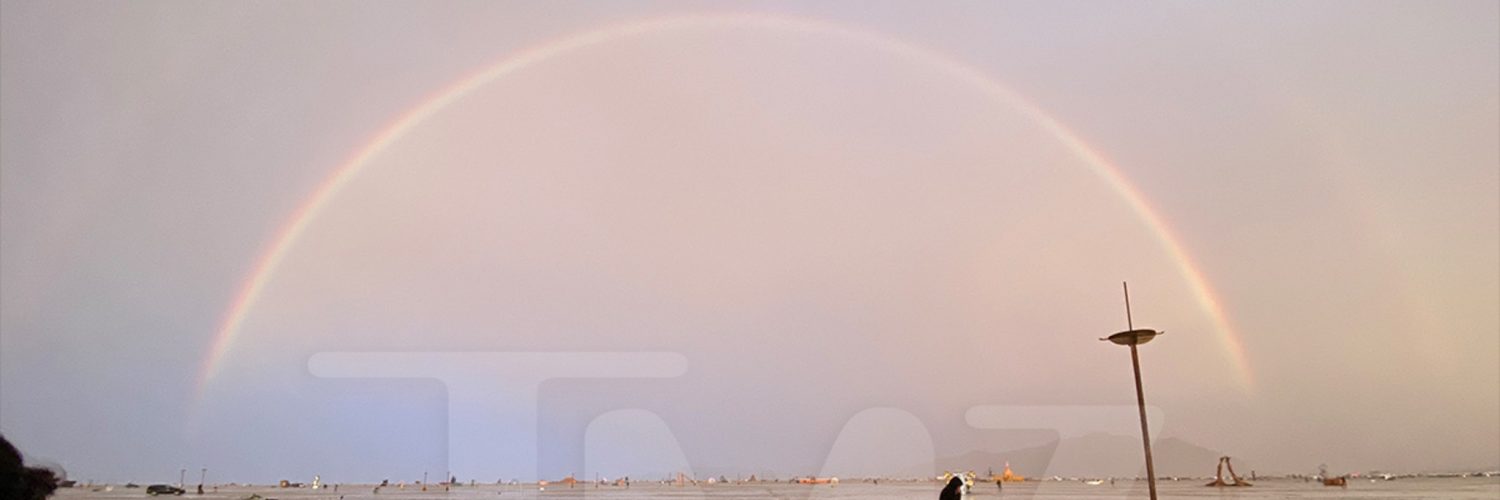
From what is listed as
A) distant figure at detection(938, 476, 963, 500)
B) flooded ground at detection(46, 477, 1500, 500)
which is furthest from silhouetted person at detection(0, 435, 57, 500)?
flooded ground at detection(46, 477, 1500, 500)

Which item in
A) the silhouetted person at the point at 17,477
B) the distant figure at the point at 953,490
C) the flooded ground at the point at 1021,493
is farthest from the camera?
the flooded ground at the point at 1021,493

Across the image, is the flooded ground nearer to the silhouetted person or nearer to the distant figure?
the distant figure

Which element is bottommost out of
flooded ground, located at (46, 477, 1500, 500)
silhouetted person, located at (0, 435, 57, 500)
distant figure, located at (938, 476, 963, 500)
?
flooded ground, located at (46, 477, 1500, 500)

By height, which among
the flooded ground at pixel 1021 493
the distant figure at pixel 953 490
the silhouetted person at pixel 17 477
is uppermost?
the silhouetted person at pixel 17 477

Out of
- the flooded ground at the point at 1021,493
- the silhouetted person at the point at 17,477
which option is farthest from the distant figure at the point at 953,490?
the flooded ground at the point at 1021,493

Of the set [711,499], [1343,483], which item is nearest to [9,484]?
[711,499]

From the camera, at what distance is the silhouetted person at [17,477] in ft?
7.11

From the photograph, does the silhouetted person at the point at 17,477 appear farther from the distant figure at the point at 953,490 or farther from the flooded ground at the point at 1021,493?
the flooded ground at the point at 1021,493

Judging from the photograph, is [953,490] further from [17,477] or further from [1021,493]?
[1021,493]

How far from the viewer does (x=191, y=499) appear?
86125 millimetres

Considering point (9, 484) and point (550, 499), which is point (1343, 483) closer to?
point (550, 499)

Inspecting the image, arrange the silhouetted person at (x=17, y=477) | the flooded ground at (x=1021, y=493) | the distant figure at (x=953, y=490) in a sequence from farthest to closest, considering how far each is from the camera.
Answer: the flooded ground at (x=1021, y=493) < the distant figure at (x=953, y=490) < the silhouetted person at (x=17, y=477)

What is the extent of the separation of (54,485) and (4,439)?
20 cm

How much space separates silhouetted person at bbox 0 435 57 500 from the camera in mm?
2168
